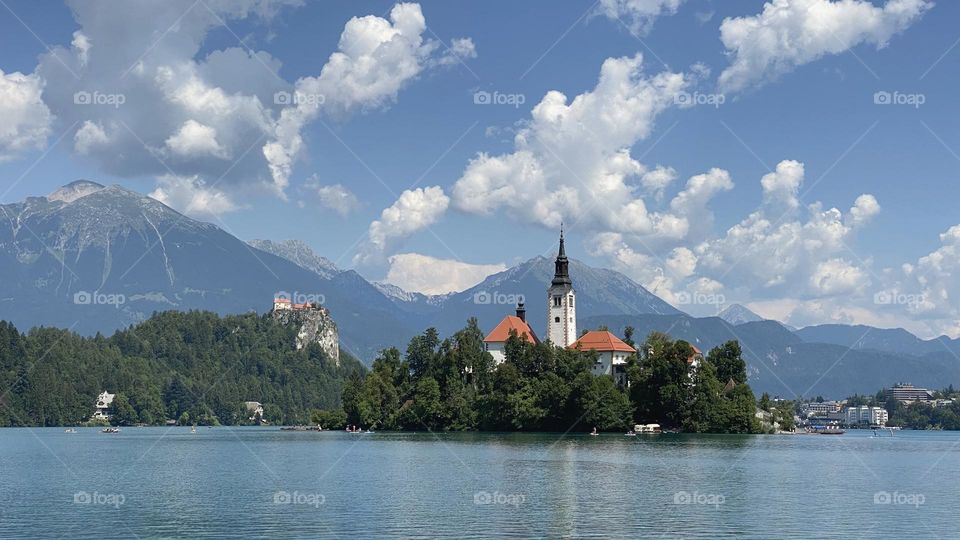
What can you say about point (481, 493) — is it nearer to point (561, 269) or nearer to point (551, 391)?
point (551, 391)

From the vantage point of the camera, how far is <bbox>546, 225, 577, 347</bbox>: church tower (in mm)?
179250

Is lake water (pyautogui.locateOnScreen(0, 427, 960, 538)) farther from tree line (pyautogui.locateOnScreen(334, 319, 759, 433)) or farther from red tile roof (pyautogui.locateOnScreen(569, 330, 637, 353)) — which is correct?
red tile roof (pyautogui.locateOnScreen(569, 330, 637, 353))

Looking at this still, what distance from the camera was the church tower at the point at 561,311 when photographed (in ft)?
588

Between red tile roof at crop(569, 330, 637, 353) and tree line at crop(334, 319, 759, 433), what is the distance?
14.0 m

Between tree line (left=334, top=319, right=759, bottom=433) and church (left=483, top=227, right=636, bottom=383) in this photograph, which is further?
church (left=483, top=227, right=636, bottom=383)

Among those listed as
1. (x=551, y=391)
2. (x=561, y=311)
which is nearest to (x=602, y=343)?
(x=561, y=311)

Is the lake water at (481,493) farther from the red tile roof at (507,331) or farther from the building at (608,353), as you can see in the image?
the red tile roof at (507,331)

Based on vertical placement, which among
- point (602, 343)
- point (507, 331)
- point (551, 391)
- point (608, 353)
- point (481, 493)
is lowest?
point (481, 493)

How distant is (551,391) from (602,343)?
29.6 meters

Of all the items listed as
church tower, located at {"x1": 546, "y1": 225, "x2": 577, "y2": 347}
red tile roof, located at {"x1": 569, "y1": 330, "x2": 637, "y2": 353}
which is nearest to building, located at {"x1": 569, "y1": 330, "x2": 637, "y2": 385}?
red tile roof, located at {"x1": 569, "y1": 330, "x2": 637, "y2": 353}

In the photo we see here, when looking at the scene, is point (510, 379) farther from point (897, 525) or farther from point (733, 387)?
point (897, 525)

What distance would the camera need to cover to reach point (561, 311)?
180 m

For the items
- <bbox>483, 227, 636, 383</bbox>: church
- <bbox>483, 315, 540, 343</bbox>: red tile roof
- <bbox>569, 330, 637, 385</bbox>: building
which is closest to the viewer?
<bbox>569, 330, 637, 385</bbox>: building

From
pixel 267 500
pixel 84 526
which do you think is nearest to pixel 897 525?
pixel 267 500
